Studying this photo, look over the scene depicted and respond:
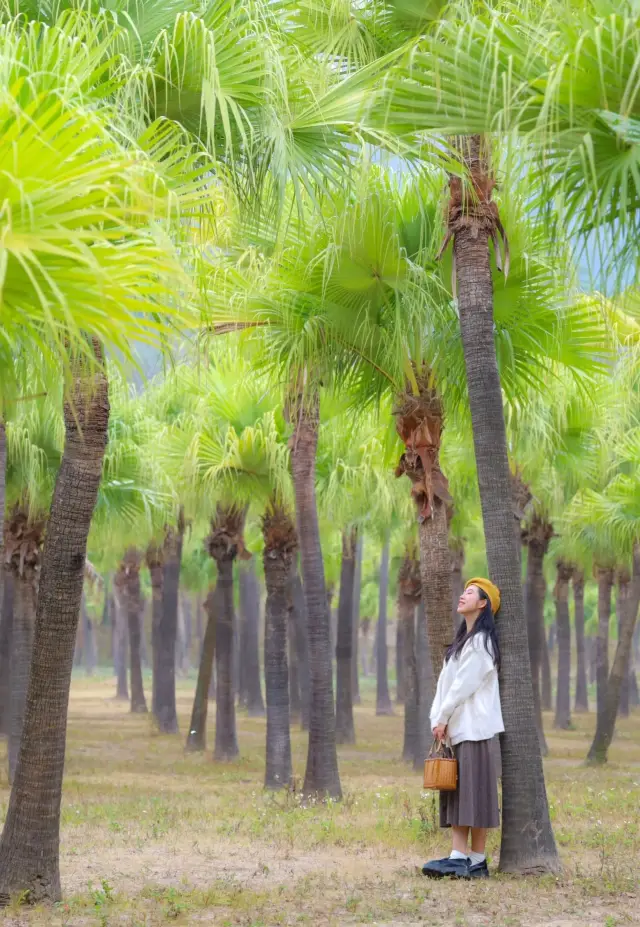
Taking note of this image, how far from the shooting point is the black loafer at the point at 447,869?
26.0 ft

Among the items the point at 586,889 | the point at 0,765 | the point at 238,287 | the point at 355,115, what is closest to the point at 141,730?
the point at 0,765

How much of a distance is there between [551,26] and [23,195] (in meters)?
4.14

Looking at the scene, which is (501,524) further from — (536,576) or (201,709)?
(536,576)

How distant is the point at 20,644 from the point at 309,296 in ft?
29.8

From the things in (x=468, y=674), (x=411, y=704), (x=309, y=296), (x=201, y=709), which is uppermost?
(x=309, y=296)

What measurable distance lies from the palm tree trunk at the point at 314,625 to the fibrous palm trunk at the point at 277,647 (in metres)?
1.96

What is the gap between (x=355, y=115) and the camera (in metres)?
6.77

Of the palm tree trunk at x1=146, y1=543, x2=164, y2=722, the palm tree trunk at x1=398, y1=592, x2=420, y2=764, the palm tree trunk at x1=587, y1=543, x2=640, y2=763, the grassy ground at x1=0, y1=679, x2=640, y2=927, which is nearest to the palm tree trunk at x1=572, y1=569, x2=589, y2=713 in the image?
the palm tree trunk at x1=398, y1=592, x2=420, y2=764

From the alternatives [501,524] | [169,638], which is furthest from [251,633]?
[501,524]

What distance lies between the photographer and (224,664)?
20875mm

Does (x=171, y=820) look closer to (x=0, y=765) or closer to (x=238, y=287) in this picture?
(x=238, y=287)

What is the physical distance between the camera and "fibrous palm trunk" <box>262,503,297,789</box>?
16.4m

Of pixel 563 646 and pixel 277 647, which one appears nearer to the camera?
pixel 277 647

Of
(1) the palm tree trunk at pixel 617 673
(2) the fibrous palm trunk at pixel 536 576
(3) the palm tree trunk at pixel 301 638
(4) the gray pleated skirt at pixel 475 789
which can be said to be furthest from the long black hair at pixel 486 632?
(2) the fibrous palm trunk at pixel 536 576
